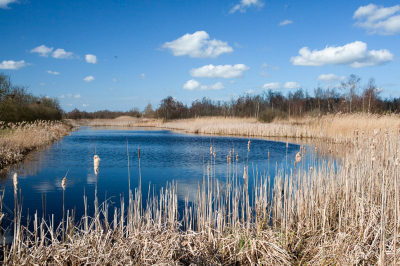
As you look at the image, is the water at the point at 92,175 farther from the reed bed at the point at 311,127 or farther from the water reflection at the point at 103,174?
the reed bed at the point at 311,127

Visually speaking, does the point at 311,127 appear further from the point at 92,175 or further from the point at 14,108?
the point at 14,108

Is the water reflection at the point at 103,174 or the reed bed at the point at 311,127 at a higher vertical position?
the reed bed at the point at 311,127

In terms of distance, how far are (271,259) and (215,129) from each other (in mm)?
20312

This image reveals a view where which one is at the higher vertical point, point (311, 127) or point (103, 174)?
point (311, 127)

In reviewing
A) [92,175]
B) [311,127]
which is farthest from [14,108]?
[311,127]

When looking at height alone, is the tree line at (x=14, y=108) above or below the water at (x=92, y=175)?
above

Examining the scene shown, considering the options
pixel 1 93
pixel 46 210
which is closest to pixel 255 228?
pixel 46 210

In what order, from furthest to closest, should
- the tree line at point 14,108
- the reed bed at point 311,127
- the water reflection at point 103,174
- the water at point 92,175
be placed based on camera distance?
1. the tree line at point 14,108
2. the reed bed at point 311,127
3. the water reflection at point 103,174
4. the water at point 92,175

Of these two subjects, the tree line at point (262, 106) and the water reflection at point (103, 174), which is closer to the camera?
the water reflection at point (103, 174)

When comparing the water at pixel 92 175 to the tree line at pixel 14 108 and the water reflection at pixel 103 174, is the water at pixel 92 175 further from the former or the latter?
the tree line at pixel 14 108

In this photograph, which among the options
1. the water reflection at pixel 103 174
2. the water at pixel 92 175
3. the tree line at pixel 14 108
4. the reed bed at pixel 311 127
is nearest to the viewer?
the water at pixel 92 175

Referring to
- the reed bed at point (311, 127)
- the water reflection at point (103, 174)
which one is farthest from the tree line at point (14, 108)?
the reed bed at point (311, 127)

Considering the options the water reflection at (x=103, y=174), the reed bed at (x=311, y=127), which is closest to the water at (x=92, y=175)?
the water reflection at (x=103, y=174)

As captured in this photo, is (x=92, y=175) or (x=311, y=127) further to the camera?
(x=311, y=127)
